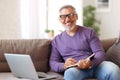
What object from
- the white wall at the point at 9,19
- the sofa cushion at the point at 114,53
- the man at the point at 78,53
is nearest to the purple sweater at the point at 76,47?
the man at the point at 78,53

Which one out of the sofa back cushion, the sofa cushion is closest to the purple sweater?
the sofa back cushion

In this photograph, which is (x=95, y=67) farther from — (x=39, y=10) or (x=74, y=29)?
(x=39, y=10)

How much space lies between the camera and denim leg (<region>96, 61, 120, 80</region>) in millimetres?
2166

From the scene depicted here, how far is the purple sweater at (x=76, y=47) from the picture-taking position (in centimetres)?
240

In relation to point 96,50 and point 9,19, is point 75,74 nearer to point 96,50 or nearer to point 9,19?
point 96,50

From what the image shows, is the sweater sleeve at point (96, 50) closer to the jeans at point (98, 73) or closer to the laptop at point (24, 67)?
the jeans at point (98, 73)

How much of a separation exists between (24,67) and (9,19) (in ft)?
8.11

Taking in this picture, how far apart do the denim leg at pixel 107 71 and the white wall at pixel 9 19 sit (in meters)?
2.56

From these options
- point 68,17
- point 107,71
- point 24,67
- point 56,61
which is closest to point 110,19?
point 68,17

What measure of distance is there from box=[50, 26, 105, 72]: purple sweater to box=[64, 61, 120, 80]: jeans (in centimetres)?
15

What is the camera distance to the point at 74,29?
8.25ft

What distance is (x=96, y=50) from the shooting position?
2377 mm

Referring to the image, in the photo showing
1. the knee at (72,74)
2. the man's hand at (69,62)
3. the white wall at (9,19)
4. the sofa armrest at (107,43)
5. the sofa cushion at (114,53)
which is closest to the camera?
the knee at (72,74)

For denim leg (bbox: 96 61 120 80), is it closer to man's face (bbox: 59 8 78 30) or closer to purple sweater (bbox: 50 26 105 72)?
purple sweater (bbox: 50 26 105 72)
